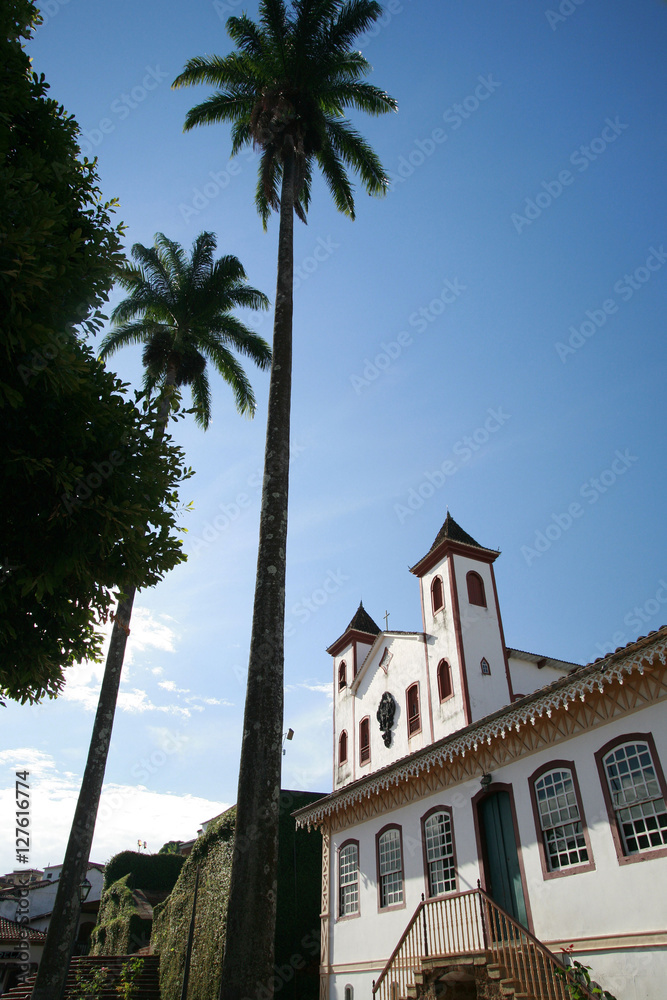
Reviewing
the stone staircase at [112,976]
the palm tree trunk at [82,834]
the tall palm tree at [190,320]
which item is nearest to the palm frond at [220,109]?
the tall palm tree at [190,320]

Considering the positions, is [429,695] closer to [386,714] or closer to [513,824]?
[386,714]

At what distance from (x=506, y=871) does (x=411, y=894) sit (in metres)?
3.68

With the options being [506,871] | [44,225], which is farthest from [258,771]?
[506,871]

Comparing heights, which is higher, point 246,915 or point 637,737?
point 637,737

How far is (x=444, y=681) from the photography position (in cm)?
2050

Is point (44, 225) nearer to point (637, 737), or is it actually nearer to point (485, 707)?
point (637, 737)

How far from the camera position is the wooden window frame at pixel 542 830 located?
1102cm

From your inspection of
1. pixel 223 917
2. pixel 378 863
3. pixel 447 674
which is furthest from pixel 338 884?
pixel 447 674

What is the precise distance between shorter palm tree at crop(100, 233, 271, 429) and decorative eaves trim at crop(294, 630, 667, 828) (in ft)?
40.0

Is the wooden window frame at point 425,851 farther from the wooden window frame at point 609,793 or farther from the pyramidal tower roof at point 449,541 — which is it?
the pyramidal tower roof at point 449,541

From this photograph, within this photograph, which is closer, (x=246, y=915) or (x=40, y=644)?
(x=246, y=915)

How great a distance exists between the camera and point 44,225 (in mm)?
5277

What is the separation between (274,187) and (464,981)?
58.5 ft

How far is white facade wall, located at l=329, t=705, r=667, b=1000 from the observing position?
382 inches
